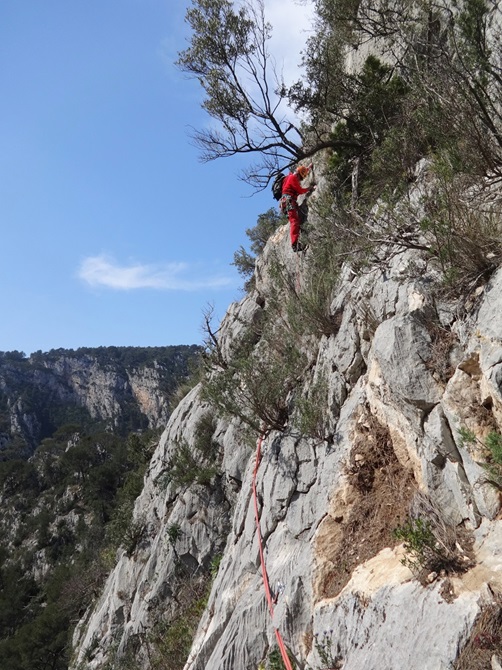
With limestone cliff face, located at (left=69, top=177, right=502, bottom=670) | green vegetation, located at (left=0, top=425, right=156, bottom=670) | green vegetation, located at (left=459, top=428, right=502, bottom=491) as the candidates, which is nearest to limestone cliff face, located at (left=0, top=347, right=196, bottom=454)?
green vegetation, located at (left=0, top=425, right=156, bottom=670)

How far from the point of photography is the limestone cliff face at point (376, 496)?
3.61 m

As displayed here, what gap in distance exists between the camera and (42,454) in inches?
2314

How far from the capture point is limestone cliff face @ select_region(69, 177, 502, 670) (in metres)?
3.61

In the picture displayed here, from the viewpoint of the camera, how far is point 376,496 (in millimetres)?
5035

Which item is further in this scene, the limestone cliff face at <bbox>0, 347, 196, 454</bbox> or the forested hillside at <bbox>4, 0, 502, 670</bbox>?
the limestone cliff face at <bbox>0, 347, 196, 454</bbox>

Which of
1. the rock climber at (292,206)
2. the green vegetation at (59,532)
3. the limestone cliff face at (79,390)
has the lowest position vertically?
the green vegetation at (59,532)

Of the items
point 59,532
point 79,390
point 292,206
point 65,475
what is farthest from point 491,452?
point 79,390

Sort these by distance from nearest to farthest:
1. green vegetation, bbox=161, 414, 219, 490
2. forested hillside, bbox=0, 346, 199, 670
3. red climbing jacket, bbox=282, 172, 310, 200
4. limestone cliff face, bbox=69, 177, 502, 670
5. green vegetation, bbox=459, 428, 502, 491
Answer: green vegetation, bbox=459, 428, 502, 491, limestone cliff face, bbox=69, 177, 502, 670, green vegetation, bbox=161, 414, 219, 490, red climbing jacket, bbox=282, 172, 310, 200, forested hillside, bbox=0, 346, 199, 670

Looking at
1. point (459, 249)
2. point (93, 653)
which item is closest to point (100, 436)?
point (93, 653)

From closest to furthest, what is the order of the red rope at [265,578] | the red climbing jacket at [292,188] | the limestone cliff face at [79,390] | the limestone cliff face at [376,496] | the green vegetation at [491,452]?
the green vegetation at [491,452] → the limestone cliff face at [376,496] → the red rope at [265,578] → the red climbing jacket at [292,188] → the limestone cliff face at [79,390]

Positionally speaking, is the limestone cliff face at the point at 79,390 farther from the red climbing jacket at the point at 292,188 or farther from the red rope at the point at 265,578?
the red rope at the point at 265,578

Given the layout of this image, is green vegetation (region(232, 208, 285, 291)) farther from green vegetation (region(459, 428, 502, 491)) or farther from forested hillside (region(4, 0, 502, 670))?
green vegetation (region(459, 428, 502, 491))

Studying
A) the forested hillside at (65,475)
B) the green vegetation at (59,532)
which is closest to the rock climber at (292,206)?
the forested hillside at (65,475)

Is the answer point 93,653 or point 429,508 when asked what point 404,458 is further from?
point 93,653
